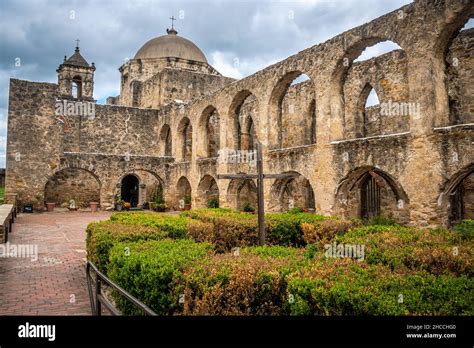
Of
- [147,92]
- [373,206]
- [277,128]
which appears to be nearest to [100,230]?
[277,128]

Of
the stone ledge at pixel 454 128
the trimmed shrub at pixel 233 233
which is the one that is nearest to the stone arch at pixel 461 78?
the stone ledge at pixel 454 128

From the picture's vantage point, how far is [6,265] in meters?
7.74

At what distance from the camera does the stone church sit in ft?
32.7

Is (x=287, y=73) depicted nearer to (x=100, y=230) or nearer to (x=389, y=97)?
(x=389, y=97)

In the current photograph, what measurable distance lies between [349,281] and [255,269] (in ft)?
3.23

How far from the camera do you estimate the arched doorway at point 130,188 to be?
Result: 25.8 metres

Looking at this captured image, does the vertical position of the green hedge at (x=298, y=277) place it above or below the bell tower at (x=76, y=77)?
below

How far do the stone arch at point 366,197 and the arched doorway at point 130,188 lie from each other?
15.9 metres

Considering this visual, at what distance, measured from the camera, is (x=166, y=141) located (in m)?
25.9

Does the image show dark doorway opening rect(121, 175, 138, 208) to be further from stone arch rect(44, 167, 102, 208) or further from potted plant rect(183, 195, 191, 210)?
potted plant rect(183, 195, 191, 210)

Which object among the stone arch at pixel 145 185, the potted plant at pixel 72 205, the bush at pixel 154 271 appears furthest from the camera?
the stone arch at pixel 145 185

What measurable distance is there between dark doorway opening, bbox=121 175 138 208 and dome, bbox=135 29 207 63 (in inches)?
→ 467

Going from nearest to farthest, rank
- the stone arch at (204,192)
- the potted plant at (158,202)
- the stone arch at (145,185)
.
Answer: the stone arch at (204,192)
the potted plant at (158,202)
the stone arch at (145,185)

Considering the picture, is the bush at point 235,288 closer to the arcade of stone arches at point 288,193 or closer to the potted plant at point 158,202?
the arcade of stone arches at point 288,193
